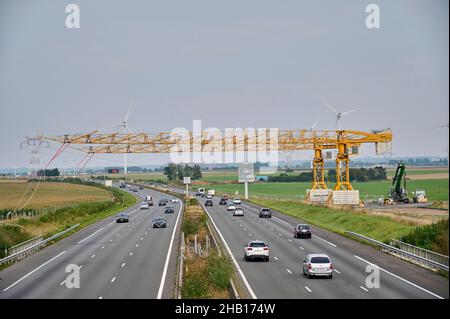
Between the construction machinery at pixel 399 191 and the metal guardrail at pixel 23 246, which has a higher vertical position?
the construction machinery at pixel 399 191

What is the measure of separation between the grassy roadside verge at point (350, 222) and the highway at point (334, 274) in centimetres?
319

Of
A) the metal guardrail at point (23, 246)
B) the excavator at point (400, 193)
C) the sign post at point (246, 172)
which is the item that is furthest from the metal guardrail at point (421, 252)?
the sign post at point (246, 172)

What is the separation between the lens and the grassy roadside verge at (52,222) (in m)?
65.3

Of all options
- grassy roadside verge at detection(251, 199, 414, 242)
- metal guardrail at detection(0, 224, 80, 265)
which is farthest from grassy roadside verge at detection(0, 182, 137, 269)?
Answer: grassy roadside verge at detection(251, 199, 414, 242)

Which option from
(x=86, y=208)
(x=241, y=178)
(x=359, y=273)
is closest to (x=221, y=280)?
(x=359, y=273)

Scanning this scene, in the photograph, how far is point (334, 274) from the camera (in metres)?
42.2

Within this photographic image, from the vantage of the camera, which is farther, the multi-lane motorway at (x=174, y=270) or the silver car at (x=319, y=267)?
the silver car at (x=319, y=267)

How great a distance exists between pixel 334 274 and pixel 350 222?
126 feet

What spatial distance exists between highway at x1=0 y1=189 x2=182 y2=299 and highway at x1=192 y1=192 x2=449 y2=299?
5090 millimetres

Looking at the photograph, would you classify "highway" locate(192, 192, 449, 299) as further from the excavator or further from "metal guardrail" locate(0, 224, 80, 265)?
the excavator

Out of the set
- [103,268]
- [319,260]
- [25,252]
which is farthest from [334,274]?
[25,252]

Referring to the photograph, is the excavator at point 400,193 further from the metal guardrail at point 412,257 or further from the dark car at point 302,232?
the metal guardrail at point 412,257

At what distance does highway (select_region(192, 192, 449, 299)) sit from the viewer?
34656 mm
